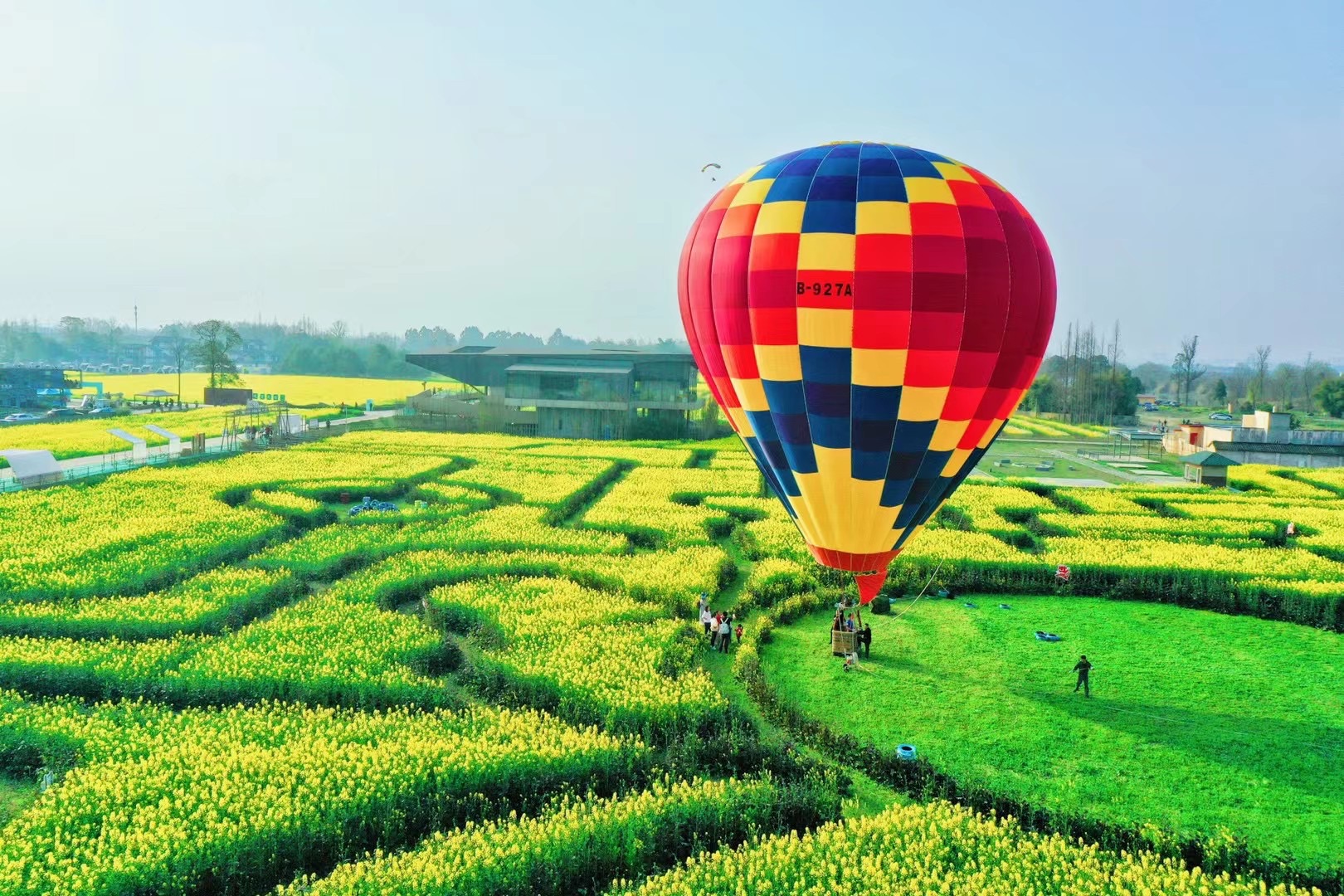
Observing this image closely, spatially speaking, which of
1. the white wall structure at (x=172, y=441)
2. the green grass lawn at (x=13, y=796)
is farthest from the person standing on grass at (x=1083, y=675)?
the white wall structure at (x=172, y=441)

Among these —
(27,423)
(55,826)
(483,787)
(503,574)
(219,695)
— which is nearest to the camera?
(55,826)

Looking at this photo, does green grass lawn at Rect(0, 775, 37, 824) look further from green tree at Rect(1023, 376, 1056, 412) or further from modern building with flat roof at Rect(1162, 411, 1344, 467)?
green tree at Rect(1023, 376, 1056, 412)

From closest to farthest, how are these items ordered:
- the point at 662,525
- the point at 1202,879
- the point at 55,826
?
the point at 1202,879, the point at 55,826, the point at 662,525

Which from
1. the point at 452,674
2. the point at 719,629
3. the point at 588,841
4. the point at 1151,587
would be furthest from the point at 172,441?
the point at 1151,587

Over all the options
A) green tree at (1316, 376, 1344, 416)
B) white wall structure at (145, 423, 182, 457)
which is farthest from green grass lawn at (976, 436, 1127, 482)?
green tree at (1316, 376, 1344, 416)

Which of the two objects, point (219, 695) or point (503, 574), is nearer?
point (219, 695)

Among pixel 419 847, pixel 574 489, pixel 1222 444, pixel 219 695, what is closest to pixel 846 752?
pixel 419 847

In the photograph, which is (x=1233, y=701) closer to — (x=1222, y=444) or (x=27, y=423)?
(x=1222, y=444)

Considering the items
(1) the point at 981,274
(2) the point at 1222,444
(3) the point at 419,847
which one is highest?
(1) the point at 981,274
